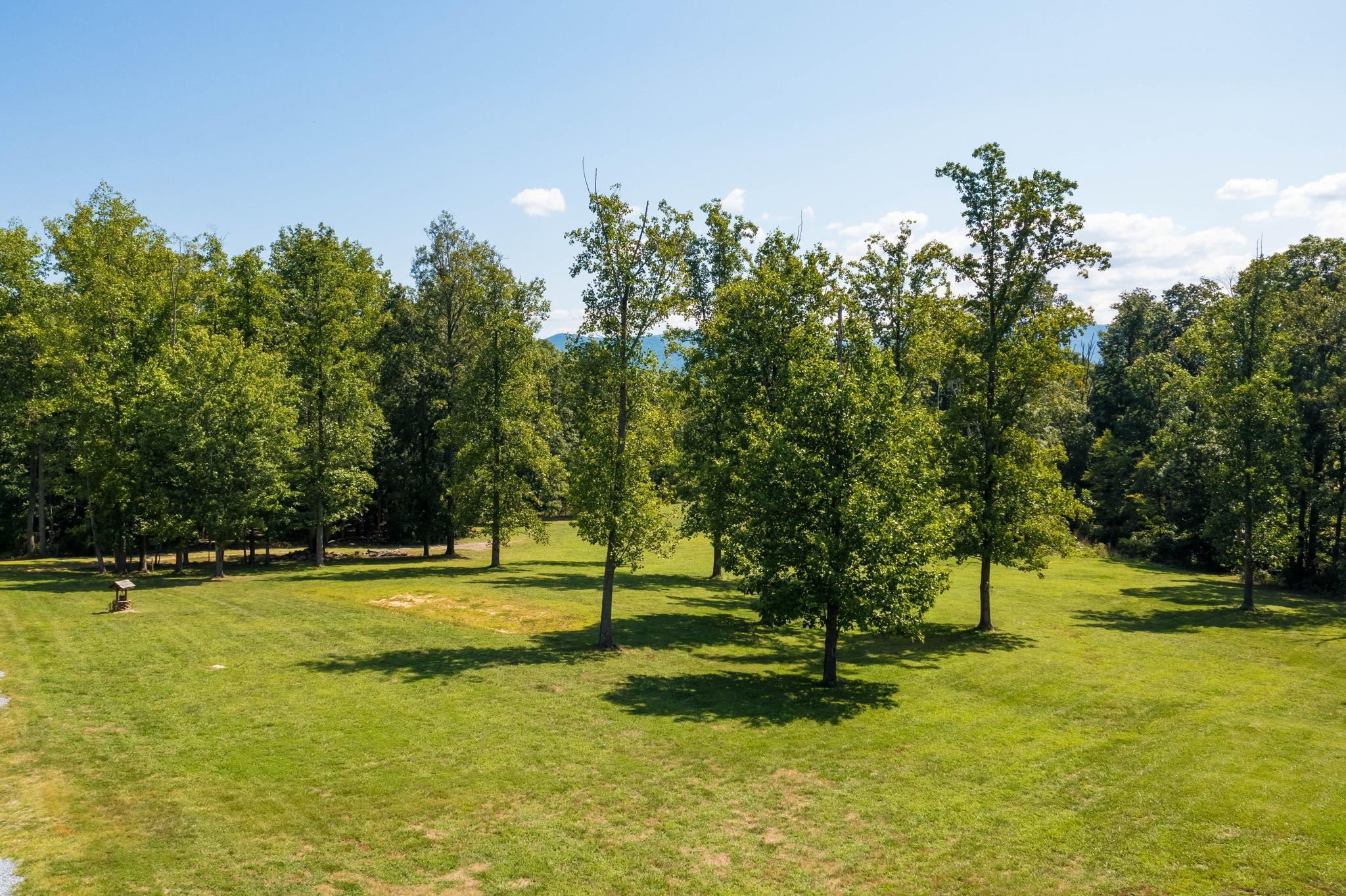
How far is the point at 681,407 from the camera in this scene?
128 feet

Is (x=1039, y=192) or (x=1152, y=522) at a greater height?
(x=1039, y=192)

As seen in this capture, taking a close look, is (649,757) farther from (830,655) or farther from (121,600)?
(121,600)

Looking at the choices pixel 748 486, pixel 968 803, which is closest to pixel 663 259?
pixel 748 486

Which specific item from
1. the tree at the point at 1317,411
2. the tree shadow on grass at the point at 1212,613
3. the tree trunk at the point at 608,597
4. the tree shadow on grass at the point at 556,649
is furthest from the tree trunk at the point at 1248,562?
the tree trunk at the point at 608,597

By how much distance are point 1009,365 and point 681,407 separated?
1506 cm

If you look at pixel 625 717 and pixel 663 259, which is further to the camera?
pixel 663 259

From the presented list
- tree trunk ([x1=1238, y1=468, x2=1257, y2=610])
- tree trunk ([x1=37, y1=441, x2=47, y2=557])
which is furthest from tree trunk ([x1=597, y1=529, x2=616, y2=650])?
tree trunk ([x1=37, y1=441, x2=47, y2=557])

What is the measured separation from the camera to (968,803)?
14938 millimetres

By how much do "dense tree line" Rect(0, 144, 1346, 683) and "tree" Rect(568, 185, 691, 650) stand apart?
9 cm

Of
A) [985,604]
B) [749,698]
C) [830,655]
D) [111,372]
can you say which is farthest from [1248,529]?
[111,372]

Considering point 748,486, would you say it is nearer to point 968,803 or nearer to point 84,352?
point 968,803

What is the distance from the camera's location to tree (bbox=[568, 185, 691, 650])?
26531 millimetres

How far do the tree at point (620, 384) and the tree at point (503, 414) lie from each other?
64.7 feet

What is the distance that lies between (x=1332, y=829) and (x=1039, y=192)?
78.0 ft
